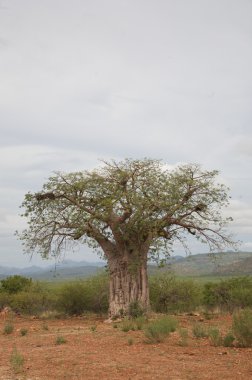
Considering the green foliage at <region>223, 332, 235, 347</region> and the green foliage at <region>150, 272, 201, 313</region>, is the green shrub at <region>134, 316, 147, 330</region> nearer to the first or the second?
the green foliage at <region>223, 332, 235, 347</region>

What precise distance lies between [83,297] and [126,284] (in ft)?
21.3

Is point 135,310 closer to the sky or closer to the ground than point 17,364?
closer to the sky

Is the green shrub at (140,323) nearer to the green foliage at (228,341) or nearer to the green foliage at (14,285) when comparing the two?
the green foliage at (228,341)

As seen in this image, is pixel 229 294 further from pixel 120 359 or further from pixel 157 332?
pixel 120 359

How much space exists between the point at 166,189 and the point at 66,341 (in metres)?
9.48

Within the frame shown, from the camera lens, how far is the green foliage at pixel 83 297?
2919cm

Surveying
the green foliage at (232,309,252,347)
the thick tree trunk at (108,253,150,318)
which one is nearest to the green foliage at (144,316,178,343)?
the green foliage at (232,309,252,347)

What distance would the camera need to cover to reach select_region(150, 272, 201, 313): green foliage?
30.1 metres

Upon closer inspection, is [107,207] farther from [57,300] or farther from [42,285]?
[42,285]

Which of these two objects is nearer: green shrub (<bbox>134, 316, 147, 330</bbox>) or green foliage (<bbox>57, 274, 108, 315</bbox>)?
green shrub (<bbox>134, 316, 147, 330</bbox>)

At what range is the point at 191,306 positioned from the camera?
30.3m

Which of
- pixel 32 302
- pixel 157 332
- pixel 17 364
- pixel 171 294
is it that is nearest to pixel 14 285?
pixel 32 302

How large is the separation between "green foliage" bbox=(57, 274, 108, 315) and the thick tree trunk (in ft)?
18.8

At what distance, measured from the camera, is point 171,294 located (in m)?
30.5
